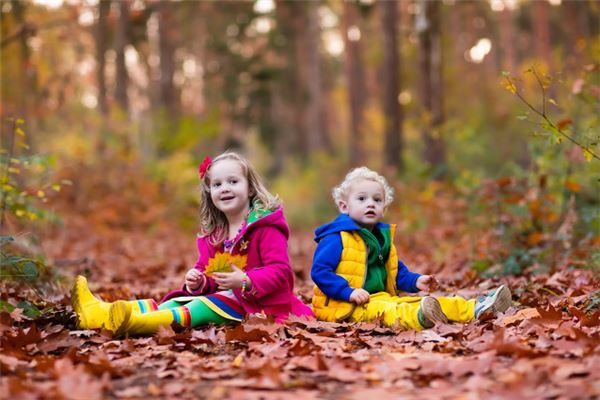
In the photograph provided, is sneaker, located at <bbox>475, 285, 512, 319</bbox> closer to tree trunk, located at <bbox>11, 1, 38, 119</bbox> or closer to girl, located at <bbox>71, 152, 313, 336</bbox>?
girl, located at <bbox>71, 152, 313, 336</bbox>

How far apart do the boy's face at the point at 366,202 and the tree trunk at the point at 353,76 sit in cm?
2128

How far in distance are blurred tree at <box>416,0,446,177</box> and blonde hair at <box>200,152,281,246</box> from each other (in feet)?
35.0

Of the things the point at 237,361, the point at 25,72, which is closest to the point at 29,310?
the point at 237,361

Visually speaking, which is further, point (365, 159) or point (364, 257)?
point (365, 159)

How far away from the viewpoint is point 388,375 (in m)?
3.21

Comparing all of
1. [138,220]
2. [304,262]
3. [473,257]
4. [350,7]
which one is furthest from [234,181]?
[350,7]

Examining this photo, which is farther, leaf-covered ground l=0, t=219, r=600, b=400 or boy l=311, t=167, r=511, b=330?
boy l=311, t=167, r=511, b=330

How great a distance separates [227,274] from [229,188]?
60cm

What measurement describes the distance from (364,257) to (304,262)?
194 inches

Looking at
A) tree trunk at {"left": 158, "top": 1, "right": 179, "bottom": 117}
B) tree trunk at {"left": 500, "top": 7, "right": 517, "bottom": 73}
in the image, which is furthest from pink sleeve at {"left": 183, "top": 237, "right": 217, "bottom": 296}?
tree trunk at {"left": 500, "top": 7, "right": 517, "bottom": 73}

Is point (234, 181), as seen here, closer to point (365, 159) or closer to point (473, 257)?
point (473, 257)

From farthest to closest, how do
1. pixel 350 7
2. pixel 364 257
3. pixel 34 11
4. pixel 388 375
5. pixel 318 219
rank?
pixel 350 7
pixel 318 219
pixel 34 11
pixel 364 257
pixel 388 375

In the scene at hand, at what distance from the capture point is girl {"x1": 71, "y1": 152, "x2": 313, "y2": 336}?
431cm

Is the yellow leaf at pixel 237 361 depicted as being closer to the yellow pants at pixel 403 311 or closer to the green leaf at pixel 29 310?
the yellow pants at pixel 403 311
